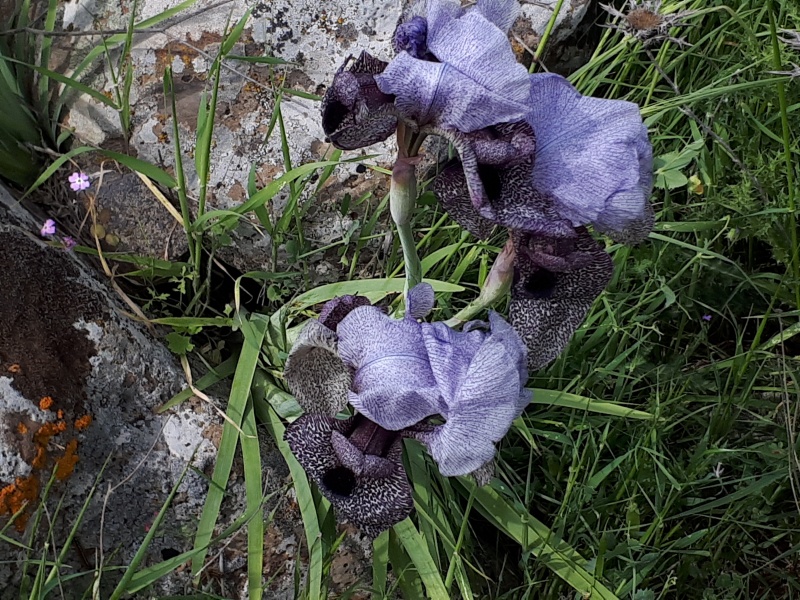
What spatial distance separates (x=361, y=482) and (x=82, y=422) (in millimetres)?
747

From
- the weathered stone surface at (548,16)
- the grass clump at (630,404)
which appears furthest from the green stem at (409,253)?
the weathered stone surface at (548,16)

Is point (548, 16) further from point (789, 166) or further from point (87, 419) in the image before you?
point (87, 419)

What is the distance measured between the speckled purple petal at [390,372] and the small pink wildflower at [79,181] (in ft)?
3.43

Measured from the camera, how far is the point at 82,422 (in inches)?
61.7

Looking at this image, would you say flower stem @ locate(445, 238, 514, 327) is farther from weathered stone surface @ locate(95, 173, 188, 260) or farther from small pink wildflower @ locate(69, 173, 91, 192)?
small pink wildflower @ locate(69, 173, 91, 192)

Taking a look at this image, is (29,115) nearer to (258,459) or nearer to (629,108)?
(258,459)

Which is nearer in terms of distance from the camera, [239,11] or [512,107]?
[512,107]

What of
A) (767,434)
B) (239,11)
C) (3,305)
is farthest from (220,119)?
(767,434)

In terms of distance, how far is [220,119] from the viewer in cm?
202

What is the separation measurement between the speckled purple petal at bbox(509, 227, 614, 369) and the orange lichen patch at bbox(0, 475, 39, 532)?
1064 millimetres

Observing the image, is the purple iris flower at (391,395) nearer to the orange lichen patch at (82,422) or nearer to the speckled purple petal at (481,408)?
the speckled purple petal at (481,408)

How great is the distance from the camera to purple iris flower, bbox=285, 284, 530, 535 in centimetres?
102

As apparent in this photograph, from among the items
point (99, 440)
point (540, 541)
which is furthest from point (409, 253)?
point (99, 440)

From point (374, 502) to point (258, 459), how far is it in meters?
0.49
